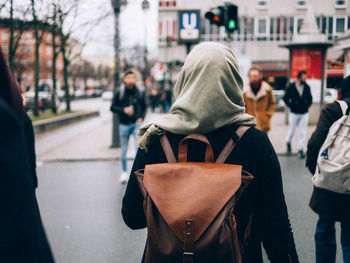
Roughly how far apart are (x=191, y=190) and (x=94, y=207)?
4.65m

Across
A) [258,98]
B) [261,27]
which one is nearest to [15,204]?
[258,98]

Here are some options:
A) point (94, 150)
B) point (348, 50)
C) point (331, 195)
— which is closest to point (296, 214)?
point (331, 195)

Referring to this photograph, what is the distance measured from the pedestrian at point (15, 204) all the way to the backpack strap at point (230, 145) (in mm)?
924

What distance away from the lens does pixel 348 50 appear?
13.8m

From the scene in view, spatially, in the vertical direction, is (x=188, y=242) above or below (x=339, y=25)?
below

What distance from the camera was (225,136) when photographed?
6.01 feet

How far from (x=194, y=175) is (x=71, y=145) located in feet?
37.8

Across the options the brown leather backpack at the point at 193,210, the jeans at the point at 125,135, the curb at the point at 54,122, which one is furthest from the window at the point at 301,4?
the brown leather backpack at the point at 193,210

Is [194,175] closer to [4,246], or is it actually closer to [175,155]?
[175,155]

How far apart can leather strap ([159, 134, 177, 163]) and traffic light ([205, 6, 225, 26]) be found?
335 inches

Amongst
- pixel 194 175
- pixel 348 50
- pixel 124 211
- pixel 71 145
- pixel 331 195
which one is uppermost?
pixel 348 50

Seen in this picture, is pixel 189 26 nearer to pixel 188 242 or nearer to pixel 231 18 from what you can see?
pixel 231 18

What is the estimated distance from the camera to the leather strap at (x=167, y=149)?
1812 millimetres

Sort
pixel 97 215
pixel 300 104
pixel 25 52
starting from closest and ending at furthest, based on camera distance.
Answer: pixel 97 215, pixel 300 104, pixel 25 52
